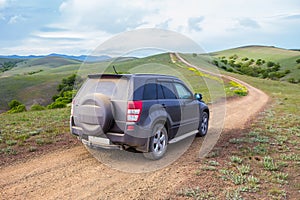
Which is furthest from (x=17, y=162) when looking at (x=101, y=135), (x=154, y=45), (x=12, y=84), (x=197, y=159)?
(x=12, y=84)

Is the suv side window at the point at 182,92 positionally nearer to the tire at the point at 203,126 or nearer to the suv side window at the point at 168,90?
the suv side window at the point at 168,90

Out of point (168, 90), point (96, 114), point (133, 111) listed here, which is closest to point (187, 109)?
point (168, 90)

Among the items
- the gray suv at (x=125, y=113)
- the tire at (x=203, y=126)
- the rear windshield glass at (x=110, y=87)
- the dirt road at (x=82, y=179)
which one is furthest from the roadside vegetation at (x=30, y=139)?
the tire at (x=203, y=126)

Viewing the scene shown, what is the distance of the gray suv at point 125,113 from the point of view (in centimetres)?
623

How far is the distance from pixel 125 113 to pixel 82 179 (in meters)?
1.63

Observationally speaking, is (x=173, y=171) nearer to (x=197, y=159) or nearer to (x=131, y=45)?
(x=197, y=159)

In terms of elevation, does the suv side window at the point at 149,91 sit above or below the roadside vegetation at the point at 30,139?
above

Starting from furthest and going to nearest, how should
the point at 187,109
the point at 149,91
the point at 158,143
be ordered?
the point at 187,109, the point at 158,143, the point at 149,91

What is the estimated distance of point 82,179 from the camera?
5848 mm

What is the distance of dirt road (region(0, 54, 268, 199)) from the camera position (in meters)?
5.18

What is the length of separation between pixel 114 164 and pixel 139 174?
0.87 m

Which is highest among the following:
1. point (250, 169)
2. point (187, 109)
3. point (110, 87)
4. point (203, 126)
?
point (110, 87)

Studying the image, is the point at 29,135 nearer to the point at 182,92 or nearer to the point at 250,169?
the point at 182,92

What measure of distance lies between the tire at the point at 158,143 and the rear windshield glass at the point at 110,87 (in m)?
1.18
